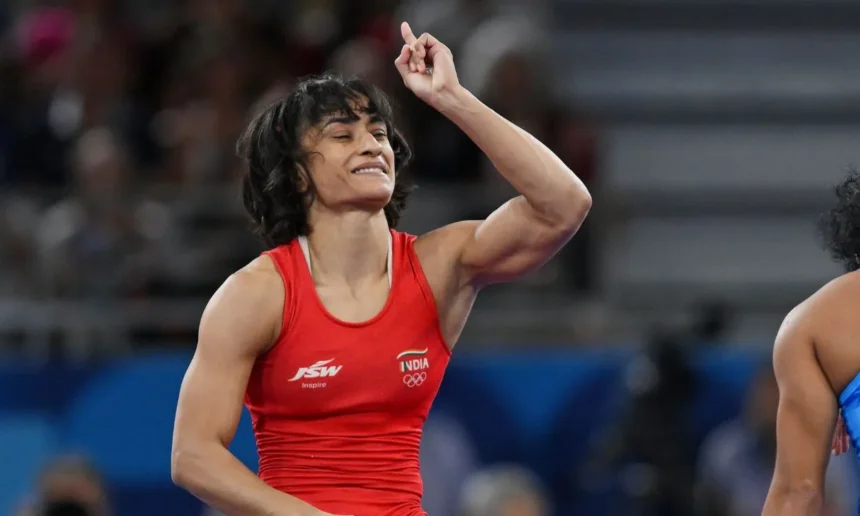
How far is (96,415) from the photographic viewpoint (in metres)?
7.90

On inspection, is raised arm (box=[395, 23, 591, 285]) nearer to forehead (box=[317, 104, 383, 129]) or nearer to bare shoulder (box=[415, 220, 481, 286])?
bare shoulder (box=[415, 220, 481, 286])

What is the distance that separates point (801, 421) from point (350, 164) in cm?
139

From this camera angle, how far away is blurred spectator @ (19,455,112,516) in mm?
5848

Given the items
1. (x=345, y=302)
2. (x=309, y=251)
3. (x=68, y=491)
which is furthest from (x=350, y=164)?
(x=68, y=491)

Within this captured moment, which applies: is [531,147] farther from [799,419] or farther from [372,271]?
[799,419]

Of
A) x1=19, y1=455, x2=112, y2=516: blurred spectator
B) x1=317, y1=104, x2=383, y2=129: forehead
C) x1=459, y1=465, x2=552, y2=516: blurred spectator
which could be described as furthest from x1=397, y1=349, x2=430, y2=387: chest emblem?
x1=459, y1=465, x2=552, y2=516: blurred spectator

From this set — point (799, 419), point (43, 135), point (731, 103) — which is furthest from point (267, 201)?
point (731, 103)

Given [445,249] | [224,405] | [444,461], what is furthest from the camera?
[444,461]

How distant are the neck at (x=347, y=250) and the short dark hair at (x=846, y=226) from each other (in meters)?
1.24

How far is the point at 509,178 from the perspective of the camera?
14.3 feet

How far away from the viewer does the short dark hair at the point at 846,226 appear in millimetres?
4316

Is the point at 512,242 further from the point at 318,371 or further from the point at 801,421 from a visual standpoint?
the point at 801,421

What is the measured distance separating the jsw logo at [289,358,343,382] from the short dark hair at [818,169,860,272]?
1394mm

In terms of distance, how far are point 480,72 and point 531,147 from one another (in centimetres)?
551
